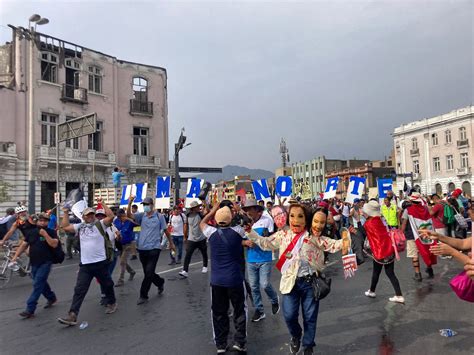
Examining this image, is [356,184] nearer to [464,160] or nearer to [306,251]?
[306,251]

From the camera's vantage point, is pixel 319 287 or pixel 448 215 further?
pixel 448 215

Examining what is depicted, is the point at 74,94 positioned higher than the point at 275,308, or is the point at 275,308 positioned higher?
the point at 74,94

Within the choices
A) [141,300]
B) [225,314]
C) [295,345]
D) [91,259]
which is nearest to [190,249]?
[141,300]

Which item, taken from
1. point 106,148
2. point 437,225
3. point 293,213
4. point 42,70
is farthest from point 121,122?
point 293,213

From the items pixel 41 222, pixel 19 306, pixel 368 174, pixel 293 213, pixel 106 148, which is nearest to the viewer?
pixel 293 213

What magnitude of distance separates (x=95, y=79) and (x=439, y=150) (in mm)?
45681

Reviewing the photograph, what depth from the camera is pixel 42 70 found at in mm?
25750

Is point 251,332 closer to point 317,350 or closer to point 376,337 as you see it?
point 317,350

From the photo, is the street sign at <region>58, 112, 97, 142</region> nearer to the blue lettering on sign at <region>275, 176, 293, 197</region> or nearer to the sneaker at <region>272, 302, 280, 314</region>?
the blue lettering on sign at <region>275, 176, 293, 197</region>

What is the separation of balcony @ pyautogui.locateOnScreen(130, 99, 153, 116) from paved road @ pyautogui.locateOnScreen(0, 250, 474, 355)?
79.8ft

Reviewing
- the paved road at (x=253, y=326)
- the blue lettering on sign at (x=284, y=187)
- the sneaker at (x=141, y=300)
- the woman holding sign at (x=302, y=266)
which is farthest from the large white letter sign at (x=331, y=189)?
the woman holding sign at (x=302, y=266)

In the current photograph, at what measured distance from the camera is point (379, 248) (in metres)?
6.42

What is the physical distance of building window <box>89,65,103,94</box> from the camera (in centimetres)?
2816

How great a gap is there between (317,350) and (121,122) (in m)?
28.1
